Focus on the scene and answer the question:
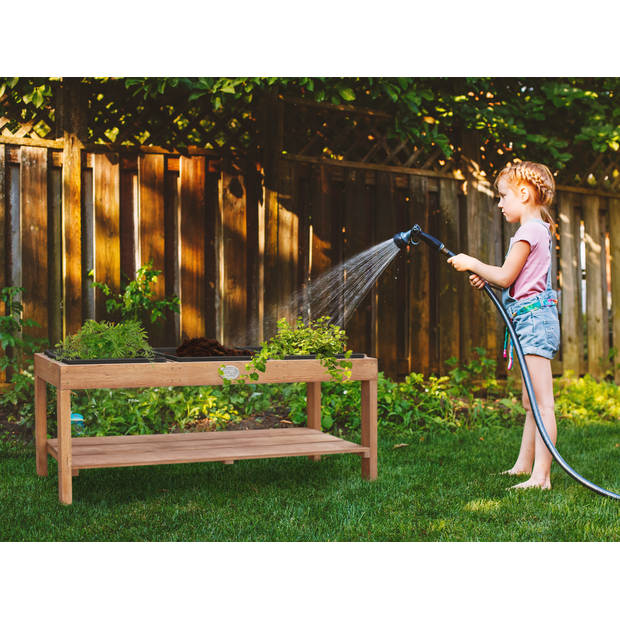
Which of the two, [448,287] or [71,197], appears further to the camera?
[448,287]

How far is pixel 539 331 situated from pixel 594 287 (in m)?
3.68

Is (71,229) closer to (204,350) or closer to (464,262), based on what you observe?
(204,350)

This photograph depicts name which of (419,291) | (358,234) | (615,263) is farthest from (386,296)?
(615,263)

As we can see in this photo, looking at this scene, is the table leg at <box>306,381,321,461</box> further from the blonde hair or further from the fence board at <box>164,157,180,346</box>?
the blonde hair

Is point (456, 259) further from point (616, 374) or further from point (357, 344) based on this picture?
point (616, 374)

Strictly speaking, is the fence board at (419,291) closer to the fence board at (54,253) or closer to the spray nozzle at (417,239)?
the spray nozzle at (417,239)

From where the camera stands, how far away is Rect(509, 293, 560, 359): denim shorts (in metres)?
3.78

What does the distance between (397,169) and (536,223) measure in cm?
245

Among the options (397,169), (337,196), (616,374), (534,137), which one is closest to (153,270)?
(337,196)

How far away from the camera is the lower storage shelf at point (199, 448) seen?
11.3ft

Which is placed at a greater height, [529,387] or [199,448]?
[529,387]

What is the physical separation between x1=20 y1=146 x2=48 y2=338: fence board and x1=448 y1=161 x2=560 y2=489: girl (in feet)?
9.28

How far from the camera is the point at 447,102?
605 cm

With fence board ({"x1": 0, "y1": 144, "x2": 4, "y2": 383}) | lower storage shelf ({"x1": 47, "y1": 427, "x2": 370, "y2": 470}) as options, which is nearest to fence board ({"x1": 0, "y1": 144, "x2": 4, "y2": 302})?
fence board ({"x1": 0, "y1": 144, "x2": 4, "y2": 383})
